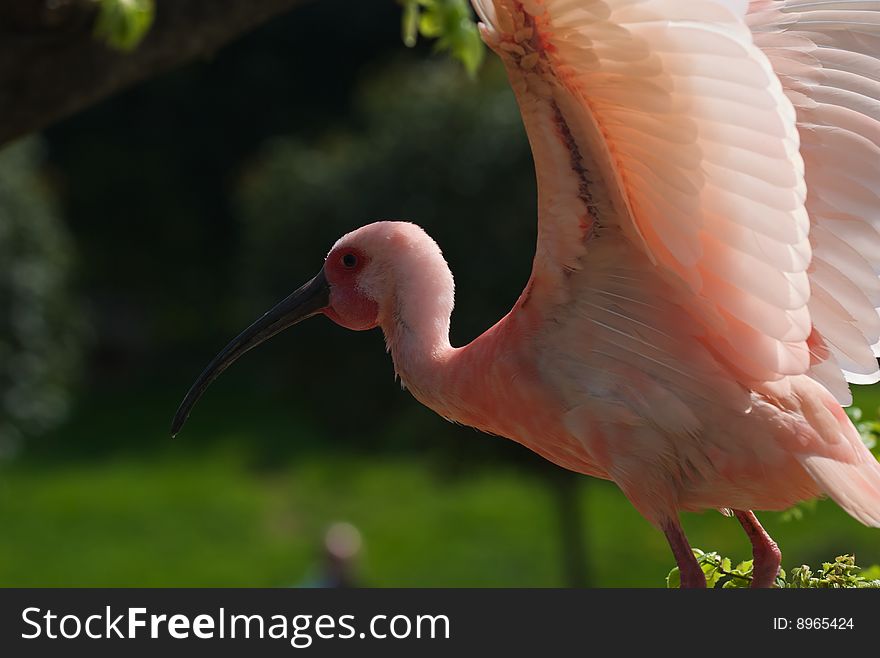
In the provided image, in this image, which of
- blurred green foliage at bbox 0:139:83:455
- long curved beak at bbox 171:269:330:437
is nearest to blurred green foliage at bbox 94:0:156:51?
long curved beak at bbox 171:269:330:437

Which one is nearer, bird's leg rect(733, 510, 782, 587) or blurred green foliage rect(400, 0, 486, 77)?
bird's leg rect(733, 510, 782, 587)

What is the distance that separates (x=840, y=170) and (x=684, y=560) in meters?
1.00

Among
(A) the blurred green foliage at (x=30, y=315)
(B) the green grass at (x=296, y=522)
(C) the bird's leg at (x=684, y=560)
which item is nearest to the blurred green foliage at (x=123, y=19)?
(C) the bird's leg at (x=684, y=560)

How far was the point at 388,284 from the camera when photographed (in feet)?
11.6

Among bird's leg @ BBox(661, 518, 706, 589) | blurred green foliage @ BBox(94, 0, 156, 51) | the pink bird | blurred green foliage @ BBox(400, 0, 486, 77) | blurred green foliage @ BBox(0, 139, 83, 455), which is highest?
blurred green foliage @ BBox(0, 139, 83, 455)

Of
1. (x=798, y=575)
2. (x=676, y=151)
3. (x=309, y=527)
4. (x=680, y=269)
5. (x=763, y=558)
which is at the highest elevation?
(x=309, y=527)

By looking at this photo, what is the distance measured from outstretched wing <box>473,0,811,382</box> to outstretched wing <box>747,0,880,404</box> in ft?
0.90

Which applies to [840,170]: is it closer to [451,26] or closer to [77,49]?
[451,26]

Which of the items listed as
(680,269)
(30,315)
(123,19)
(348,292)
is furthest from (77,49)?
(30,315)

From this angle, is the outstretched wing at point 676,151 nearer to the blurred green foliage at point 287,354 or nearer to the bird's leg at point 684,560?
the bird's leg at point 684,560

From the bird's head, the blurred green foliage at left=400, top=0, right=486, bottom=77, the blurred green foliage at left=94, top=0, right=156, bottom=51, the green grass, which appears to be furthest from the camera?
the green grass

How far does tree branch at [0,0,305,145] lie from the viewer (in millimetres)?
4363

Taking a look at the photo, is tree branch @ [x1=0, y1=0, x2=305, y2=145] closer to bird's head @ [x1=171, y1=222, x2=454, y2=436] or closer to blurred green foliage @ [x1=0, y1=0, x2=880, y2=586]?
bird's head @ [x1=171, y1=222, x2=454, y2=436]

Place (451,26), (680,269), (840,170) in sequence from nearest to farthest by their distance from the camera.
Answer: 1. (680,269)
2. (840,170)
3. (451,26)
